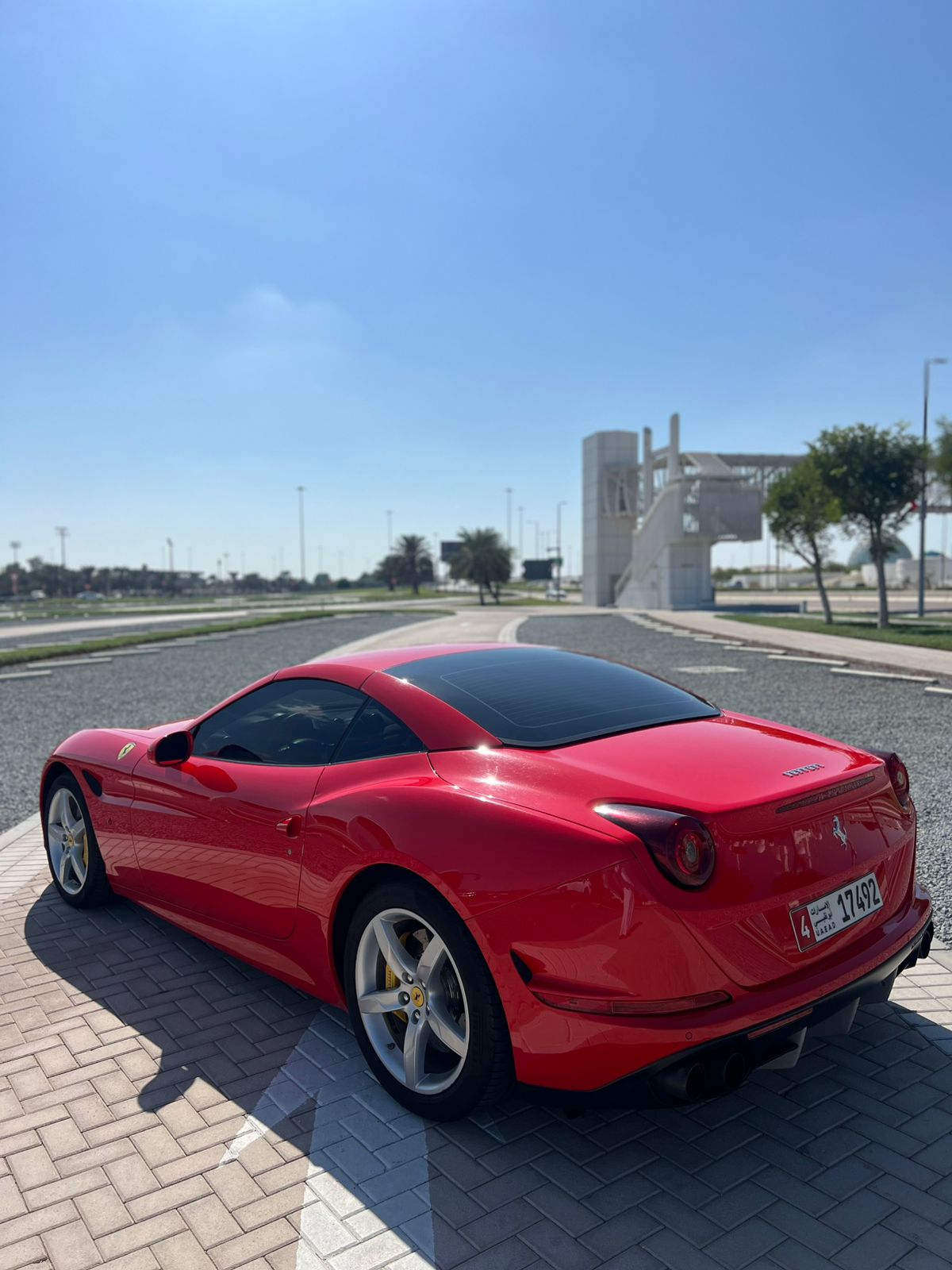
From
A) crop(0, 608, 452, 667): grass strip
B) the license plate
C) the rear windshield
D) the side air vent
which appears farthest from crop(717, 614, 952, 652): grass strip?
the side air vent

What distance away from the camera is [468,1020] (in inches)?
100

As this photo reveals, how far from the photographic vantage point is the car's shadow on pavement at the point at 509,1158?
2.24 meters

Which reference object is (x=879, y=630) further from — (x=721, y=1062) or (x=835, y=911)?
(x=721, y=1062)

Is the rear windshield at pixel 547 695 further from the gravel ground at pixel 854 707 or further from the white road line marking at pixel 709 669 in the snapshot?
the white road line marking at pixel 709 669

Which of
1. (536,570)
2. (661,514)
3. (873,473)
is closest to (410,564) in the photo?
(536,570)

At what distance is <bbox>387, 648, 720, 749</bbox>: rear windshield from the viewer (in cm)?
306

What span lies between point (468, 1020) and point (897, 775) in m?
1.64

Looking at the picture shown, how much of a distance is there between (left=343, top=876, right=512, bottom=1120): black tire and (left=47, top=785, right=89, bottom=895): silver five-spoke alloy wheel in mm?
2458

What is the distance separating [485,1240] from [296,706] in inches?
80.9

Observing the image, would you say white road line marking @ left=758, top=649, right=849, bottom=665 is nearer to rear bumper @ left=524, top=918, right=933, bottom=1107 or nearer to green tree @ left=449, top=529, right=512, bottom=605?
rear bumper @ left=524, top=918, right=933, bottom=1107

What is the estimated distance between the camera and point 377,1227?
7.62 ft

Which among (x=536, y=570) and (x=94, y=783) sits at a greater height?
(x=536, y=570)

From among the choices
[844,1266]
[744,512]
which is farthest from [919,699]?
[744,512]

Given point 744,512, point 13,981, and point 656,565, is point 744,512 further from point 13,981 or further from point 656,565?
point 13,981
